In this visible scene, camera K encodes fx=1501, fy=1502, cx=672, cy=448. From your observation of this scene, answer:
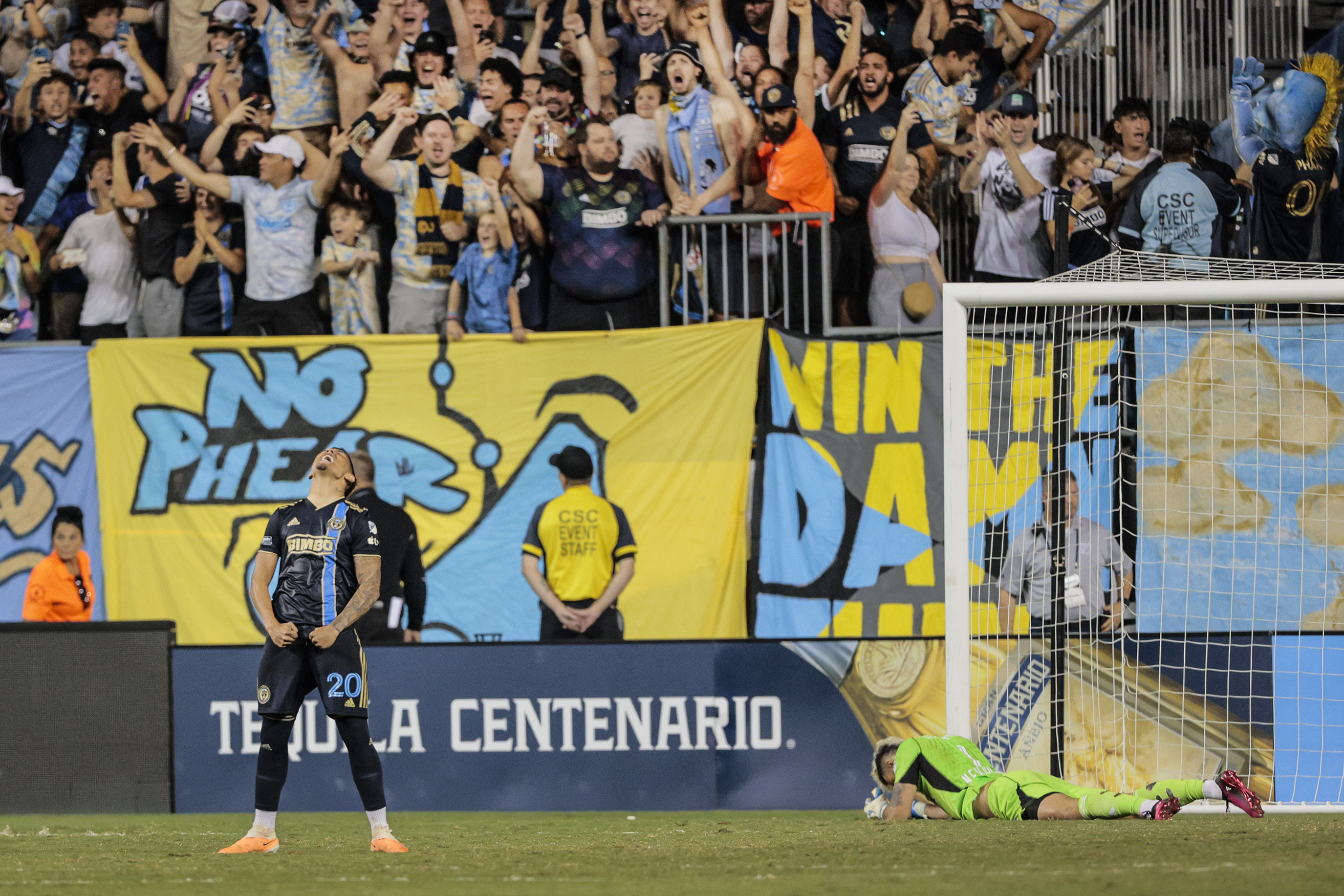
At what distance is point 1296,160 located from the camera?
11.3 metres

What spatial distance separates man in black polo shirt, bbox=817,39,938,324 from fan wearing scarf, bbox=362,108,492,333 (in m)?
2.85

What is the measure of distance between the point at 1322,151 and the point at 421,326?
7081 millimetres

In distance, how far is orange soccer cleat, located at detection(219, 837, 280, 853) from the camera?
636cm

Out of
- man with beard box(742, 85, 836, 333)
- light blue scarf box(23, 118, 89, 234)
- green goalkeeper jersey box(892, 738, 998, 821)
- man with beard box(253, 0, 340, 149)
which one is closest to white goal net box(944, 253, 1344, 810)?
green goalkeeper jersey box(892, 738, 998, 821)

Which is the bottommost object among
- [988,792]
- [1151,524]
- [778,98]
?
[988,792]

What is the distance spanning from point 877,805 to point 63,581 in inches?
243

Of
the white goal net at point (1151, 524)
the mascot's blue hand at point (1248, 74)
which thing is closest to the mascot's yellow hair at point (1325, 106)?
the mascot's blue hand at point (1248, 74)

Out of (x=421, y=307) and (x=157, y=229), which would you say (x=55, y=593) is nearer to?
(x=157, y=229)

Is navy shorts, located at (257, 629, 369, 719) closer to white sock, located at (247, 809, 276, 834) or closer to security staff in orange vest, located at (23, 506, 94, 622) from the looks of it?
white sock, located at (247, 809, 276, 834)

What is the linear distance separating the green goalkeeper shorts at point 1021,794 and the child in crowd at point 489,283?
19.0 feet

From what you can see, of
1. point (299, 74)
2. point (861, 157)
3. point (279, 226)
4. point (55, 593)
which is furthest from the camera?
point (299, 74)

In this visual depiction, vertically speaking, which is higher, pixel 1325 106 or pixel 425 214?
pixel 1325 106

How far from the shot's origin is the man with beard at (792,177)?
1151 centimetres

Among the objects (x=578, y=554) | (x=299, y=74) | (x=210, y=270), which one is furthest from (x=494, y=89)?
(x=578, y=554)
